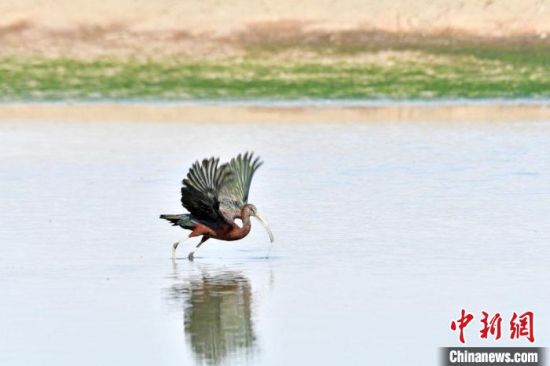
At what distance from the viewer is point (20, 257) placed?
1364cm

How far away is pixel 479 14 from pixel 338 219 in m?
27.7

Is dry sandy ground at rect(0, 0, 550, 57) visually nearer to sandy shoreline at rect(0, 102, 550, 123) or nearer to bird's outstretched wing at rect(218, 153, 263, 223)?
sandy shoreline at rect(0, 102, 550, 123)

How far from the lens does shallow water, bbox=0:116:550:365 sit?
396 inches

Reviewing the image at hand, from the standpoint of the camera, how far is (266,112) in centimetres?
3153

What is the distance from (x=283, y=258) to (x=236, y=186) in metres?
0.76

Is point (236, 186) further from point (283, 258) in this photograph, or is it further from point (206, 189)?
point (283, 258)

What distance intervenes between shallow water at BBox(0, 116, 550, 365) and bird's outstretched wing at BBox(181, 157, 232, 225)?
1.39 feet

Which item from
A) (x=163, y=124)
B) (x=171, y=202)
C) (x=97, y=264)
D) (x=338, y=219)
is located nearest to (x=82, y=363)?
(x=97, y=264)

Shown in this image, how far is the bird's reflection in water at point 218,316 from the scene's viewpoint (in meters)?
9.79

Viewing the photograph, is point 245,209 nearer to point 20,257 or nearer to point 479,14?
point 20,257
